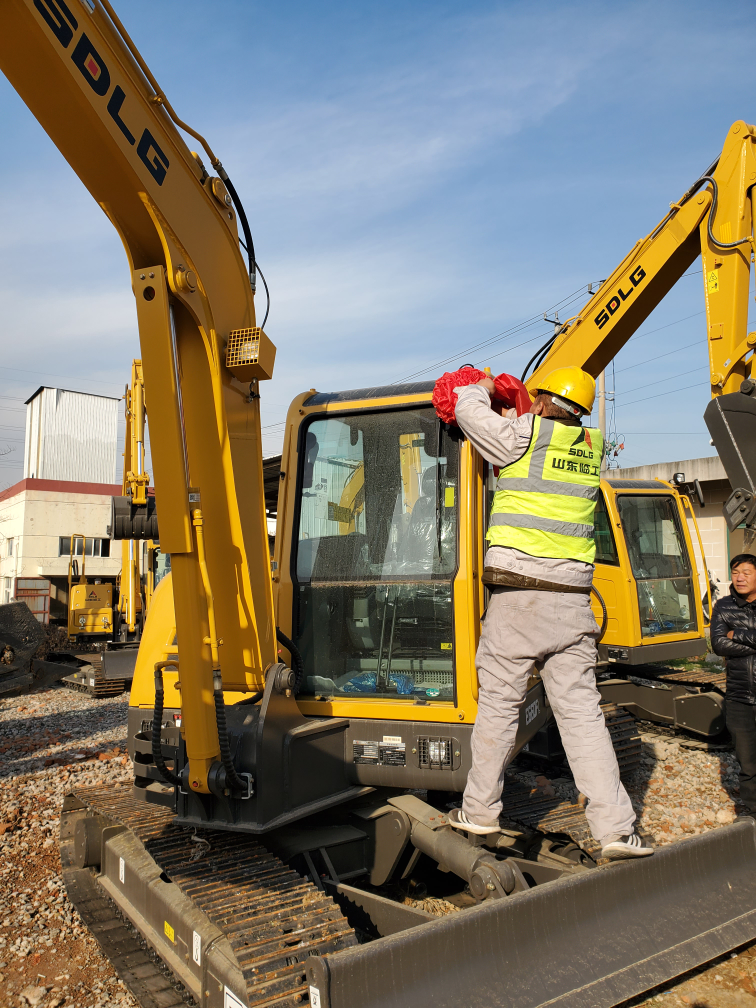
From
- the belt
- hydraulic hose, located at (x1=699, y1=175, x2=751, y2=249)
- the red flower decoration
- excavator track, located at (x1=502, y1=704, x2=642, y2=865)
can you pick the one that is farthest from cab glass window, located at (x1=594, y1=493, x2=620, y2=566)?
the belt

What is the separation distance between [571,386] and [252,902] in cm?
234

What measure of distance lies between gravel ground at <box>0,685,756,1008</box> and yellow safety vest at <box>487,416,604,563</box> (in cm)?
185

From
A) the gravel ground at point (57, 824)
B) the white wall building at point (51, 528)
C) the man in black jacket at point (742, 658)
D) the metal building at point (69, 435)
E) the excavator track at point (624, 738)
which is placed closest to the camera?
the gravel ground at point (57, 824)

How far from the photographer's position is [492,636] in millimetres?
3096

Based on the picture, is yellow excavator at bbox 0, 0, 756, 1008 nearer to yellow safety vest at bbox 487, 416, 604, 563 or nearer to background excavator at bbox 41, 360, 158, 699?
yellow safety vest at bbox 487, 416, 604, 563

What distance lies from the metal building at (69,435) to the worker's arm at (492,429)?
38.1 meters

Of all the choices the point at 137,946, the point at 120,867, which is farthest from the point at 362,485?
the point at 137,946

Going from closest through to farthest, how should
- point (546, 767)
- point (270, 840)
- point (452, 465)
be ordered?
point (270, 840) < point (452, 465) < point (546, 767)

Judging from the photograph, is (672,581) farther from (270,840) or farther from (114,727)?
(114,727)

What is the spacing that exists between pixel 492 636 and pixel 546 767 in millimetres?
3802

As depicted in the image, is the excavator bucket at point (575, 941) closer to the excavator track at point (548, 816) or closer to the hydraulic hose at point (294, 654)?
the excavator track at point (548, 816)

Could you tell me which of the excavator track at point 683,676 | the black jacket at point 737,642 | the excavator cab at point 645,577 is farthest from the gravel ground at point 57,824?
the excavator cab at point 645,577

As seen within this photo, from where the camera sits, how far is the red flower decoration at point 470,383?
339cm

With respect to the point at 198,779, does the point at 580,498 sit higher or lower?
higher
